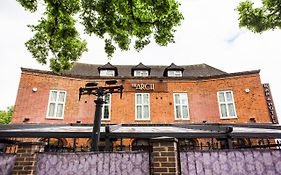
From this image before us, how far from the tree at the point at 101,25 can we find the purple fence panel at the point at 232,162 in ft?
19.3

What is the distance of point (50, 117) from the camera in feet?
49.9

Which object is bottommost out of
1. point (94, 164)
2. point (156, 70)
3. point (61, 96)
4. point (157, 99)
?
point (94, 164)

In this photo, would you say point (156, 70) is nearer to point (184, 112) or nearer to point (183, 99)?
point (183, 99)

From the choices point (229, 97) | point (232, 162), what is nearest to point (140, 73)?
point (229, 97)

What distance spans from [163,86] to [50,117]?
911cm

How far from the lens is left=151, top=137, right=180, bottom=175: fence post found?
3396 millimetres

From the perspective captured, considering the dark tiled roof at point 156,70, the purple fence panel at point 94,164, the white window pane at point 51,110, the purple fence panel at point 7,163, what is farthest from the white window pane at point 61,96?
the purple fence panel at point 94,164

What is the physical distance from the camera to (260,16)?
32.2ft

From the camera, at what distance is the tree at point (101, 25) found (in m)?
8.06

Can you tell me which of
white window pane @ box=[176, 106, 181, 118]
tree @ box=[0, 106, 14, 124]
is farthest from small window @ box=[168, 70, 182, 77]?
tree @ box=[0, 106, 14, 124]

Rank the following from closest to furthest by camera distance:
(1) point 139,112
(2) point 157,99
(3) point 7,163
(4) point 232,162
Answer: (4) point 232,162 → (3) point 7,163 → (1) point 139,112 → (2) point 157,99

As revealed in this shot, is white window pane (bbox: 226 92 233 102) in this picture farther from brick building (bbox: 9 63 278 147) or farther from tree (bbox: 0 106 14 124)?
tree (bbox: 0 106 14 124)

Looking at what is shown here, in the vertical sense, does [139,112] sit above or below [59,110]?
below

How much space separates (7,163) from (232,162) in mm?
4388
